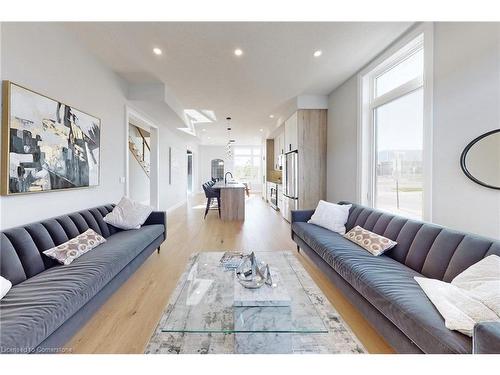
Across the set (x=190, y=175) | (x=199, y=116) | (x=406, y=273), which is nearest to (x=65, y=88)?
(x=406, y=273)

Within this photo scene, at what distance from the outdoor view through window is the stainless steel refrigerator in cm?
184

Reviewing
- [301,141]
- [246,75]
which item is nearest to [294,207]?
[301,141]

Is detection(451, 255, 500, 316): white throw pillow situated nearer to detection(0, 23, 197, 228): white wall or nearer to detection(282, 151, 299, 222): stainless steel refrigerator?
detection(0, 23, 197, 228): white wall

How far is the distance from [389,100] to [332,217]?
190 cm

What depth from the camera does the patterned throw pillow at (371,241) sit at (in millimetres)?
2254

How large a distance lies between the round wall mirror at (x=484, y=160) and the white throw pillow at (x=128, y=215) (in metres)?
3.83

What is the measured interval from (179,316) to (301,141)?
445 cm

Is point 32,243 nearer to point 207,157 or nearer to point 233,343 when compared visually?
point 233,343

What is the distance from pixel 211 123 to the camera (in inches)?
296

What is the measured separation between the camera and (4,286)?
1491 millimetres

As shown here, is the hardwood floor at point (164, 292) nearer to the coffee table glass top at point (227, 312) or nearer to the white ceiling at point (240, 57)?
the coffee table glass top at point (227, 312)

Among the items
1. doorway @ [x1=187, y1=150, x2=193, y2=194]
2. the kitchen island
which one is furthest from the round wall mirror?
doorway @ [x1=187, y1=150, x2=193, y2=194]
